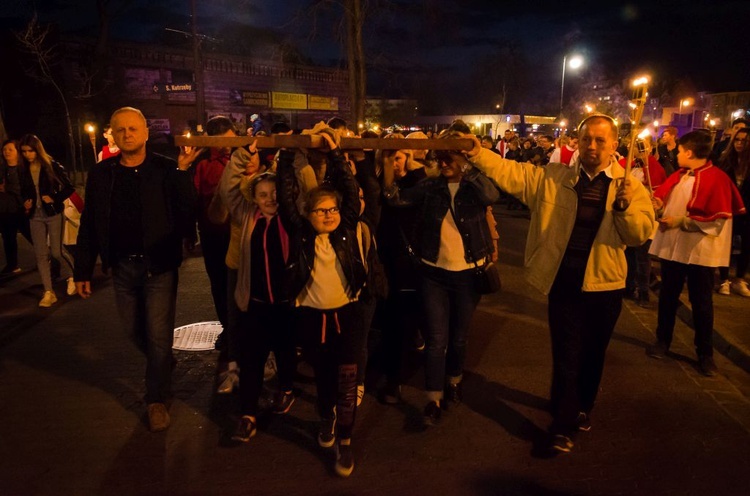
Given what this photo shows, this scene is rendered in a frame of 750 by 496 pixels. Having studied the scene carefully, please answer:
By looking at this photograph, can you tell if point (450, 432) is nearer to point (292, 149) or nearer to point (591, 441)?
point (591, 441)

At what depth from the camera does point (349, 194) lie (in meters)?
3.49

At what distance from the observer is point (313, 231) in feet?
11.5

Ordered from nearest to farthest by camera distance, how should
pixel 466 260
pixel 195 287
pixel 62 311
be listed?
pixel 466 260, pixel 62 311, pixel 195 287

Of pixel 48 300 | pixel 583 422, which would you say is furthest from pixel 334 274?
pixel 48 300

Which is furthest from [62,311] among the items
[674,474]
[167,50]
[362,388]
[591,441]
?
[167,50]

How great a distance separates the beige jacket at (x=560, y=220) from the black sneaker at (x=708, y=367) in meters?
2.01

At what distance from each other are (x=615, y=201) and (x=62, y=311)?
6.17 meters

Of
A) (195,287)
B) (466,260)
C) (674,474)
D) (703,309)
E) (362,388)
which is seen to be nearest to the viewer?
(674,474)

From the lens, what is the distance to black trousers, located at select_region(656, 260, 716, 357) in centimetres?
498

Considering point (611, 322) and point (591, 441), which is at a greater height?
point (611, 322)

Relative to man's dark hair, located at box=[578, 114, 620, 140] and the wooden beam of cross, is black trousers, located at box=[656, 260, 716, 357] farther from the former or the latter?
the wooden beam of cross

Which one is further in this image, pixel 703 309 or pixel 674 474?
pixel 703 309

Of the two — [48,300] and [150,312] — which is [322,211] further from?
[48,300]

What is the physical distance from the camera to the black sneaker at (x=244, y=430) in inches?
151
